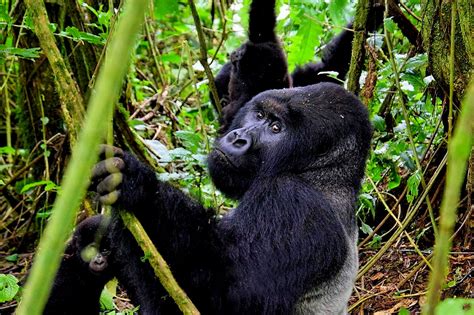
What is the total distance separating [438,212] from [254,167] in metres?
1.77

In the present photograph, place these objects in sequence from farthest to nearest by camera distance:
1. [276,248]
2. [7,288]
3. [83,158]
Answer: [7,288], [276,248], [83,158]

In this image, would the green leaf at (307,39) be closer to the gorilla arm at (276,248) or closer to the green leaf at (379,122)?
the green leaf at (379,122)

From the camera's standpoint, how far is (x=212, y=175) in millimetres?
3268

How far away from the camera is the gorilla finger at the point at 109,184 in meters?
2.49

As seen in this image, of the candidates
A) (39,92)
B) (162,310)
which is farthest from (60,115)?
(162,310)

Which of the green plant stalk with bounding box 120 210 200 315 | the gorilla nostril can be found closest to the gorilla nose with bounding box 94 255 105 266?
the gorilla nostril

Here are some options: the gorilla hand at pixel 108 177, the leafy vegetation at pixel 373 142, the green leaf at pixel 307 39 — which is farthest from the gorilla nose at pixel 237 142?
the green leaf at pixel 307 39

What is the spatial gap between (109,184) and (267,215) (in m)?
0.71

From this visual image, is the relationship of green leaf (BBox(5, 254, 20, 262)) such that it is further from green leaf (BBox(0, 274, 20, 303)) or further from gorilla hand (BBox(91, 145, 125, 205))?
gorilla hand (BBox(91, 145, 125, 205))

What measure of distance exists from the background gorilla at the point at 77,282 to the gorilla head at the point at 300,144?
2.45ft

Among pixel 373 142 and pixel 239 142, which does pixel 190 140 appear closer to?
pixel 239 142

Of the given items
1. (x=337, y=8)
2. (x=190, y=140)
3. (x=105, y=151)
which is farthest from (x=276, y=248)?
(x=337, y=8)

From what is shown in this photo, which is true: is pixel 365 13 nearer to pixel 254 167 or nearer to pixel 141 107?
pixel 254 167

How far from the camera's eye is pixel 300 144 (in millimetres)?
3168
